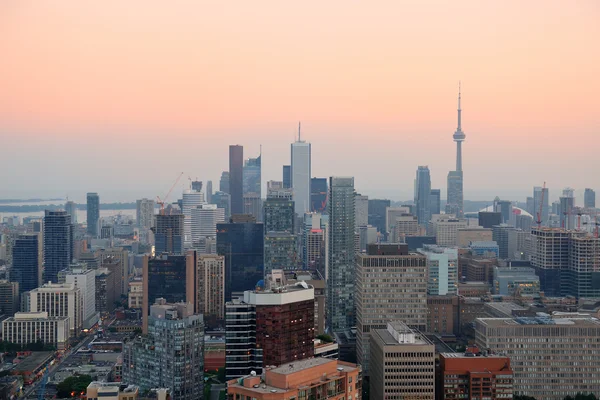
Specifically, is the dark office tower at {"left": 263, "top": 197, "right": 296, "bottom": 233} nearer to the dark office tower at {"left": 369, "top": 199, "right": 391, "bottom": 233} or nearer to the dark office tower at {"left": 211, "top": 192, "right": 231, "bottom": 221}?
the dark office tower at {"left": 369, "top": 199, "right": 391, "bottom": 233}

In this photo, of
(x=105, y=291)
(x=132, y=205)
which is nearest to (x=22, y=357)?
(x=105, y=291)

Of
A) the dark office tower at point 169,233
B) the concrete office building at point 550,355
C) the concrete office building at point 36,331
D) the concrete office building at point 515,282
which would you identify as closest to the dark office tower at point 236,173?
the dark office tower at point 169,233

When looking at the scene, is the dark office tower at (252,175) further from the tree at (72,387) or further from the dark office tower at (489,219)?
the tree at (72,387)

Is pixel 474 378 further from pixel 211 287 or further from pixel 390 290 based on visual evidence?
pixel 211 287

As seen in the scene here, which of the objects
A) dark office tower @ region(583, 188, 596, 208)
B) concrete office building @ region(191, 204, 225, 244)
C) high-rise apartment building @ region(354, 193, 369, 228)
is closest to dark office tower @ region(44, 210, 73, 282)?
concrete office building @ region(191, 204, 225, 244)

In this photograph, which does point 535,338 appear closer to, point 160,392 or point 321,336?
point 321,336
